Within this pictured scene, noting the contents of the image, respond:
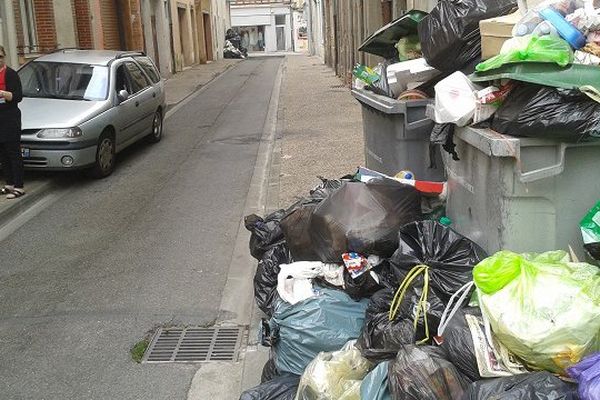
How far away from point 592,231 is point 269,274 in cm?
217

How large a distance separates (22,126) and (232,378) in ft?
18.9

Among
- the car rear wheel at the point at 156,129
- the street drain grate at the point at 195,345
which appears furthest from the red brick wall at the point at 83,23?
the street drain grate at the point at 195,345

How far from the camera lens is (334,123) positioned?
13.5 m

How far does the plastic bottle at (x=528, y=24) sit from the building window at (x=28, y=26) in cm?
1227

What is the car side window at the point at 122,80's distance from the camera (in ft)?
33.2

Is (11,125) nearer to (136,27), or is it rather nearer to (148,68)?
(148,68)

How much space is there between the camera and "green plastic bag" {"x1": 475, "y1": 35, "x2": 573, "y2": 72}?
3.09 m

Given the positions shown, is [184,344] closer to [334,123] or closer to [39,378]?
[39,378]

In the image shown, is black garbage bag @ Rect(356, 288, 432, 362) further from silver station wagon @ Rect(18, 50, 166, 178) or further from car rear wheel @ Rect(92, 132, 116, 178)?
car rear wheel @ Rect(92, 132, 116, 178)

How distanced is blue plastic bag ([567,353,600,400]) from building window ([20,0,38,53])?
13.5m

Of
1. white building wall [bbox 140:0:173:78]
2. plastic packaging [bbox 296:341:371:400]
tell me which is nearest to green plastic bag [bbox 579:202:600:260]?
plastic packaging [bbox 296:341:371:400]

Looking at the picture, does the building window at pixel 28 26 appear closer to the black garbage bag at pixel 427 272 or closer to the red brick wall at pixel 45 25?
the red brick wall at pixel 45 25

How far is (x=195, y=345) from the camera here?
446 centimetres

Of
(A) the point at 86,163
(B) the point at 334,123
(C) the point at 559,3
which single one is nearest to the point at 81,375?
(C) the point at 559,3
